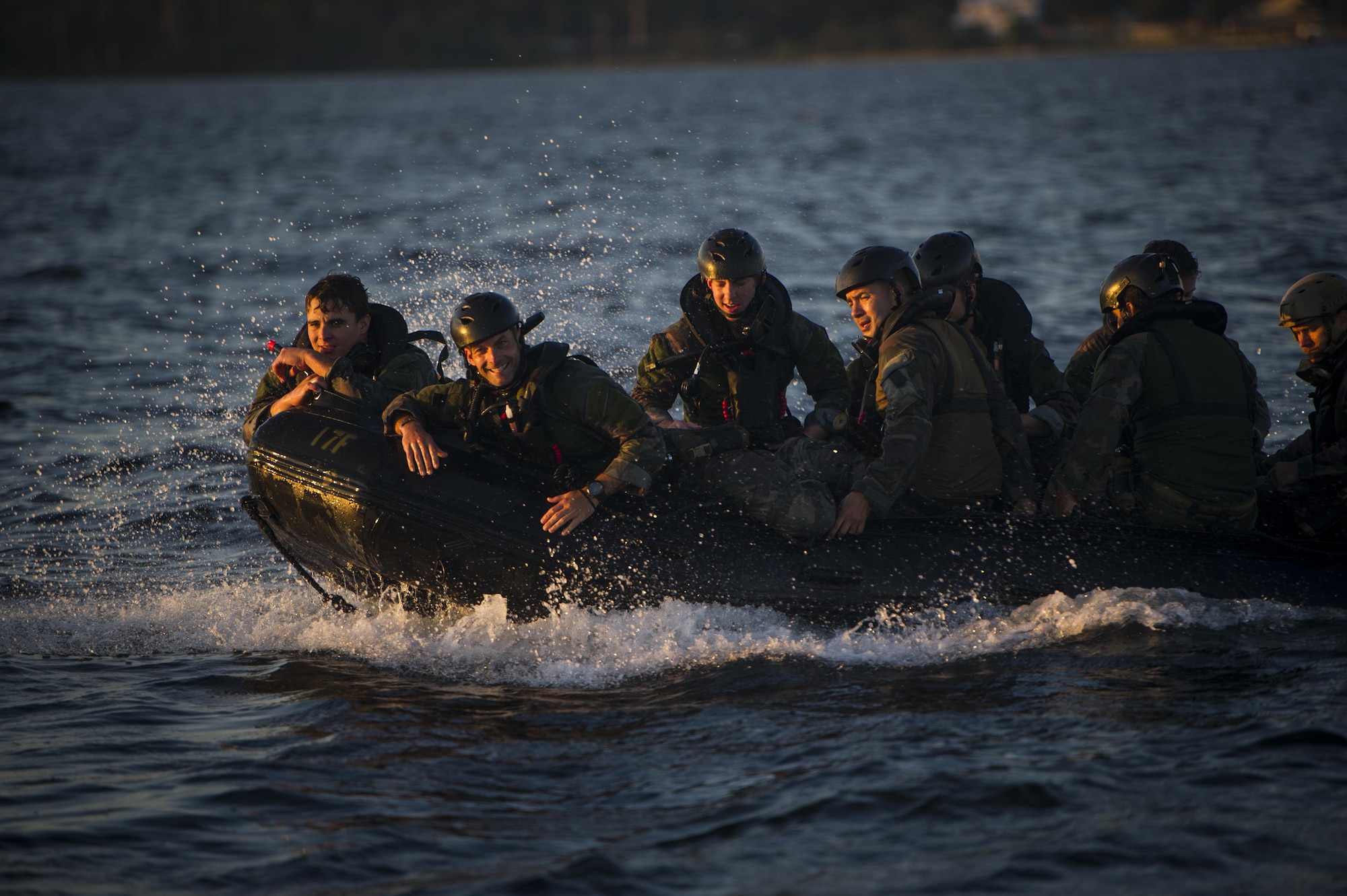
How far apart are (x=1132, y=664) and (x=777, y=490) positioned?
1.84 meters

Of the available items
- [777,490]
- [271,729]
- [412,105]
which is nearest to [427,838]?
[271,729]

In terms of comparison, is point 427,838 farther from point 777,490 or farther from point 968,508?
point 968,508

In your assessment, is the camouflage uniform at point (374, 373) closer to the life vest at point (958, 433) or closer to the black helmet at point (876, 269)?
the black helmet at point (876, 269)

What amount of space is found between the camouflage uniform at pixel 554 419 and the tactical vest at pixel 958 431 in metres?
1.26

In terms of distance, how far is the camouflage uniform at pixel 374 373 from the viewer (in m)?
6.80

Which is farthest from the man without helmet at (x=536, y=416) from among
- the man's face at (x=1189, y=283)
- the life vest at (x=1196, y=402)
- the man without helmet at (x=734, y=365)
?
the man's face at (x=1189, y=283)

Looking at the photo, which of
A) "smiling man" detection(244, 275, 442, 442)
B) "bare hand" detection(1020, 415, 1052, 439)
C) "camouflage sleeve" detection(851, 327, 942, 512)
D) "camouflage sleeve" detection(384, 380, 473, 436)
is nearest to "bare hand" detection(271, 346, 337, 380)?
"smiling man" detection(244, 275, 442, 442)

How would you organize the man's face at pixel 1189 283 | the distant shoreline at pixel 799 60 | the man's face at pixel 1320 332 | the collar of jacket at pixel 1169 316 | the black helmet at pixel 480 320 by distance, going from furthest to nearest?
the distant shoreline at pixel 799 60
the man's face at pixel 1189 283
the man's face at pixel 1320 332
the collar of jacket at pixel 1169 316
the black helmet at pixel 480 320

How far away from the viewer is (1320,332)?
675cm

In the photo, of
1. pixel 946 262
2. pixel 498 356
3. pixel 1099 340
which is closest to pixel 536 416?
pixel 498 356

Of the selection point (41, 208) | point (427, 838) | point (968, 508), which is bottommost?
point (427, 838)

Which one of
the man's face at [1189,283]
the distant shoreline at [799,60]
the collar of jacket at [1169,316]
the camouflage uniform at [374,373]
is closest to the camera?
the collar of jacket at [1169,316]

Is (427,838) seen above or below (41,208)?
below

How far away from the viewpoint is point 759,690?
6.03 m
